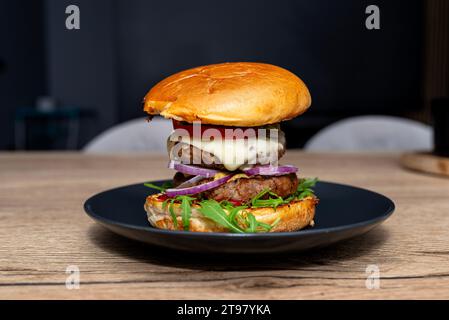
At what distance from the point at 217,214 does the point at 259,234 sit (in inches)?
5.9

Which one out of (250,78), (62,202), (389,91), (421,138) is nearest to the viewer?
(250,78)

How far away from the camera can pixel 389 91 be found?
638 centimetres

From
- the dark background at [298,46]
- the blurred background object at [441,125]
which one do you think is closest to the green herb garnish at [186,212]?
the blurred background object at [441,125]

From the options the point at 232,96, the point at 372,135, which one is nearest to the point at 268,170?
the point at 232,96

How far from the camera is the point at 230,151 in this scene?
2.98ft

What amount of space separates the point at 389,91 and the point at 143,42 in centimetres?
324

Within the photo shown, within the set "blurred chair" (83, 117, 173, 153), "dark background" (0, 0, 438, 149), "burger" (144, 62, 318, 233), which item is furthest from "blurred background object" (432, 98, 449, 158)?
"dark background" (0, 0, 438, 149)

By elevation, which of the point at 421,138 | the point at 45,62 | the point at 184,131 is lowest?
the point at 421,138

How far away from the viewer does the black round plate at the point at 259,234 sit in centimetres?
67

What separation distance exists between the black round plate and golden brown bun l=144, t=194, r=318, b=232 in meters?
0.03

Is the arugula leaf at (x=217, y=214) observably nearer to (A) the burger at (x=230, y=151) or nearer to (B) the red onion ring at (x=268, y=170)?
(A) the burger at (x=230, y=151)

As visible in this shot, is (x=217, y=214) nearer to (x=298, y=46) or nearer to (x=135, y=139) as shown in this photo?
(x=135, y=139)
